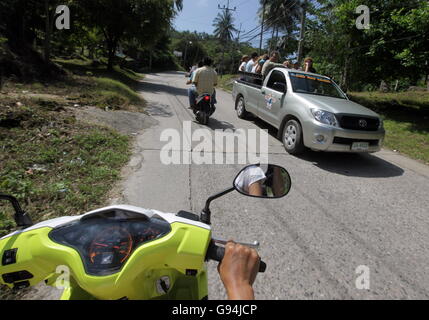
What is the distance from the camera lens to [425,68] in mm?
10125

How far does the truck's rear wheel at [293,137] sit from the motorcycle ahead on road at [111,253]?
493 centimetres

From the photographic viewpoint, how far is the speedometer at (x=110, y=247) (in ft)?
3.66

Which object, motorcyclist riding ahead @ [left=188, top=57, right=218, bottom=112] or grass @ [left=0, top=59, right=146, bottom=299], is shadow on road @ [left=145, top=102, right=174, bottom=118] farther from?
grass @ [left=0, top=59, right=146, bottom=299]

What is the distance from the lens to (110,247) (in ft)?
3.77

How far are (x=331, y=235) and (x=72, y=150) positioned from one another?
4360 mm

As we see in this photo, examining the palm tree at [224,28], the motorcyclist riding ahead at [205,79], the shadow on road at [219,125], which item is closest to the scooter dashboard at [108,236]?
the shadow on road at [219,125]

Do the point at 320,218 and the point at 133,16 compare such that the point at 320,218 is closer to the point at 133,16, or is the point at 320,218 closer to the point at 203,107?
the point at 203,107

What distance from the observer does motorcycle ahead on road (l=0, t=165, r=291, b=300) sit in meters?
1.11

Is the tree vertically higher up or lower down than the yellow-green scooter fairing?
higher up

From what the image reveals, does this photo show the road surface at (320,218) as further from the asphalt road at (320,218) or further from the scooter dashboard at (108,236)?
the scooter dashboard at (108,236)

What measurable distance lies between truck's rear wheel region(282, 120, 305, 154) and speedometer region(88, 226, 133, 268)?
17.2 feet

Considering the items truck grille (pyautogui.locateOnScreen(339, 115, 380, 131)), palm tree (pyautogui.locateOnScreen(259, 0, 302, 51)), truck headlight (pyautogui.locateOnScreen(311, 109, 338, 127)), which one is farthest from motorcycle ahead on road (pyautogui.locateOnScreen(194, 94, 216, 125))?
palm tree (pyautogui.locateOnScreen(259, 0, 302, 51))

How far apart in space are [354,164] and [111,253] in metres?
5.89

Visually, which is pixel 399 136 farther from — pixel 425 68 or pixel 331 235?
pixel 331 235
